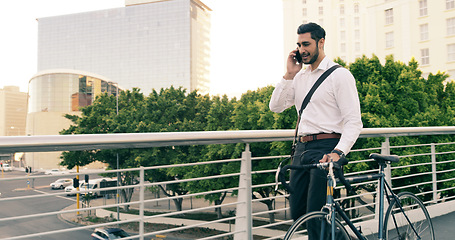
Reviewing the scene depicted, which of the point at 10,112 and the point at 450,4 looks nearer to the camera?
the point at 450,4

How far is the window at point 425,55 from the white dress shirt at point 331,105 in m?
44.2

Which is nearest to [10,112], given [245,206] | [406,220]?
[245,206]

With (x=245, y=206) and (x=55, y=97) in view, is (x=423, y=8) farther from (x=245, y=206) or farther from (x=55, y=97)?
(x=55, y=97)

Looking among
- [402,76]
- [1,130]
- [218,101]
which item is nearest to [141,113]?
[218,101]

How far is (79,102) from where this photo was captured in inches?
3565

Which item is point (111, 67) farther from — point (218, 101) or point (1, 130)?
point (218, 101)

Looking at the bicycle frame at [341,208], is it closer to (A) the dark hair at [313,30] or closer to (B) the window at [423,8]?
(A) the dark hair at [313,30]

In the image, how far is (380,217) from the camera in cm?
291

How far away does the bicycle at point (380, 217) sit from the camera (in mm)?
2350

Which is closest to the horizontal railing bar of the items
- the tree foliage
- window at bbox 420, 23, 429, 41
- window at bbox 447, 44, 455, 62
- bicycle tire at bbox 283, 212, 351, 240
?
bicycle tire at bbox 283, 212, 351, 240

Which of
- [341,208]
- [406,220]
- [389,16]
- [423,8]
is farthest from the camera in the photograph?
[389,16]

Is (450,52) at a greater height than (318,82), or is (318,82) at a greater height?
(450,52)

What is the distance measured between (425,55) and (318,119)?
44.9 meters

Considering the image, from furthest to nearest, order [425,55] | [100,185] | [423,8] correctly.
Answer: [423,8], [425,55], [100,185]
